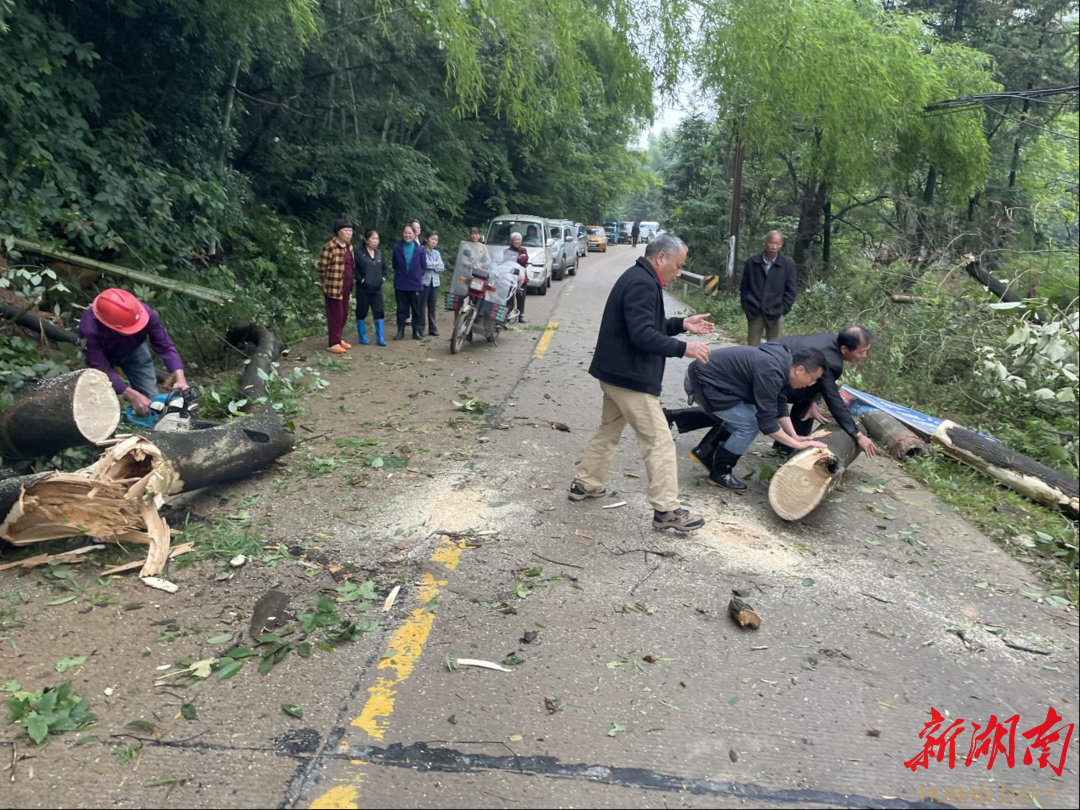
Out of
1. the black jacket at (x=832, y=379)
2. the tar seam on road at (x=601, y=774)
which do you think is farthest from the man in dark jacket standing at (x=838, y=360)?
the tar seam on road at (x=601, y=774)

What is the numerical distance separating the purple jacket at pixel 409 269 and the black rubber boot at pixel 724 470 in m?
6.87

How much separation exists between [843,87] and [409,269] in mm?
6694

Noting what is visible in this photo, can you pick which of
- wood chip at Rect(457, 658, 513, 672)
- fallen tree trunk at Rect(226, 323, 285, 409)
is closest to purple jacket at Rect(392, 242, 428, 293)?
fallen tree trunk at Rect(226, 323, 285, 409)

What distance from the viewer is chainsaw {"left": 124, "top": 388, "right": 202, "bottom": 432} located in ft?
18.6

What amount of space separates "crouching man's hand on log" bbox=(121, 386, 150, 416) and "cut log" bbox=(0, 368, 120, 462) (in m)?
0.49

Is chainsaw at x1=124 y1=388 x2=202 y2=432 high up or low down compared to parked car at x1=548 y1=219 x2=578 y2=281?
down

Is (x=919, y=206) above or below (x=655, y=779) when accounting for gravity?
above

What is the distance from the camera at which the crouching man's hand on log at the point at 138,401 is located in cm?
570

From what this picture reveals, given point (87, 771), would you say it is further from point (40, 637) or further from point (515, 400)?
point (515, 400)

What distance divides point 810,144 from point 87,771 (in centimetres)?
1423

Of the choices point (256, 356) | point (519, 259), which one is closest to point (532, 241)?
point (519, 259)

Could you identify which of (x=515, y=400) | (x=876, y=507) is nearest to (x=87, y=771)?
(x=876, y=507)

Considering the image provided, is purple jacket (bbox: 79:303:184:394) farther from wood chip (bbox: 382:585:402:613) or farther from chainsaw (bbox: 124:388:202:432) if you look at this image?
wood chip (bbox: 382:585:402:613)

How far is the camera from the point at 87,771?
9.27 ft
